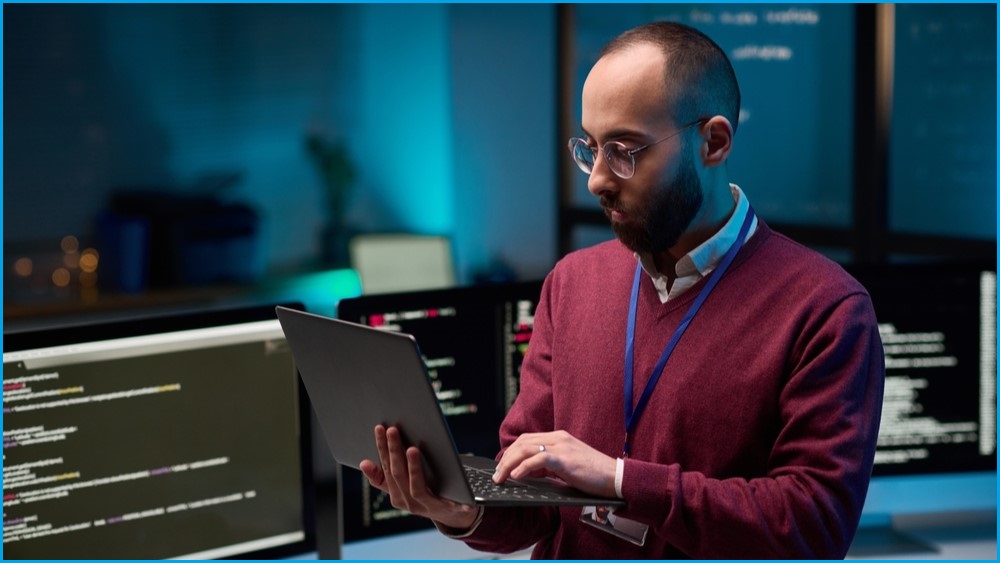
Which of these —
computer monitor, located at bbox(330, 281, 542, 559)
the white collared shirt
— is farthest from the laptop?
computer monitor, located at bbox(330, 281, 542, 559)

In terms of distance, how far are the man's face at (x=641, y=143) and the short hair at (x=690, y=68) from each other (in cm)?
2

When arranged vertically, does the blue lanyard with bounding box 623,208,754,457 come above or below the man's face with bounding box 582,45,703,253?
below

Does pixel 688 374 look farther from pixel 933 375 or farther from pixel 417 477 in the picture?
pixel 933 375

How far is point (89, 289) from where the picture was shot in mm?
4574

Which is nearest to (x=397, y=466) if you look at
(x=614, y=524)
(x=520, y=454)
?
(x=520, y=454)

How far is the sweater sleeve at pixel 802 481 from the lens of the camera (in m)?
1.25

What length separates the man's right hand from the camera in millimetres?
1279

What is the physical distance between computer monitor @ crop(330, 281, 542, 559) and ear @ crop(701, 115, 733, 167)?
0.58m

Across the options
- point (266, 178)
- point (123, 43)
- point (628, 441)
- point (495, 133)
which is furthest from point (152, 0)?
point (628, 441)

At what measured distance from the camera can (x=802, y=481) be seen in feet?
4.13

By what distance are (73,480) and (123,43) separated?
135 inches

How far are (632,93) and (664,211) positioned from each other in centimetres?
Answer: 14

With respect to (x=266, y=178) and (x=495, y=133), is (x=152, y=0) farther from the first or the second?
(x=495, y=133)

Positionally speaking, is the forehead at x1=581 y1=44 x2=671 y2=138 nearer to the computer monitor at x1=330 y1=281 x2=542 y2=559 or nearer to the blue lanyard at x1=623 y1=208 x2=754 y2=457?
the blue lanyard at x1=623 y1=208 x2=754 y2=457
